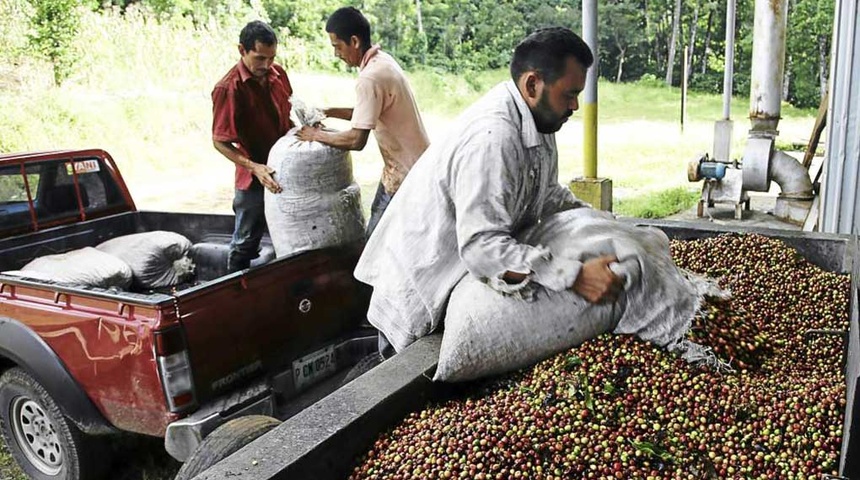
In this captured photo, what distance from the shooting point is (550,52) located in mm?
2561

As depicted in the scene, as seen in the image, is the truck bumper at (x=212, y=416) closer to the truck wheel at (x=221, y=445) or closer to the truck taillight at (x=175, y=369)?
the truck taillight at (x=175, y=369)

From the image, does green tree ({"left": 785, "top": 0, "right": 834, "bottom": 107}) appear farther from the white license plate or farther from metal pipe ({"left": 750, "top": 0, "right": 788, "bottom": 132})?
the white license plate

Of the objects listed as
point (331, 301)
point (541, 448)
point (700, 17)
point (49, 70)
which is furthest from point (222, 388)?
point (700, 17)

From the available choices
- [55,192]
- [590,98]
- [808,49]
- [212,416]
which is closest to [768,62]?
[590,98]

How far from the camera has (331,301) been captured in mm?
3814

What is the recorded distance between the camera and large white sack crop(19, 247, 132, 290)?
3.96m

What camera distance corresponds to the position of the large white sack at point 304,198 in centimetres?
379

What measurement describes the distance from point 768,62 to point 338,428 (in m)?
9.06

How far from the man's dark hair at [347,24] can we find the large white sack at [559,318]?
2.16 metres

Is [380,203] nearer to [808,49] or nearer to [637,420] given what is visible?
[637,420]

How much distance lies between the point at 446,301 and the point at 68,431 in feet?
6.73

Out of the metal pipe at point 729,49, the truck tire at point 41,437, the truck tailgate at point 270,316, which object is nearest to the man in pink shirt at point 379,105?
the truck tailgate at point 270,316

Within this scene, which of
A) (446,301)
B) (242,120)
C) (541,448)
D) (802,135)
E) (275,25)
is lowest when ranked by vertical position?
(802,135)

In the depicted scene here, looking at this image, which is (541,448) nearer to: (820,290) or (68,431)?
(820,290)
